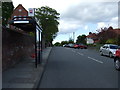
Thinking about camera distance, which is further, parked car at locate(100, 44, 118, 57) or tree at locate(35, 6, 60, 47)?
tree at locate(35, 6, 60, 47)

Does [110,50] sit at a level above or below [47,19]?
below

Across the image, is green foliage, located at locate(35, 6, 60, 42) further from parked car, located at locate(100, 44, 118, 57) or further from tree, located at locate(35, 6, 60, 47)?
parked car, located at locate(100, 44, 118, 57)

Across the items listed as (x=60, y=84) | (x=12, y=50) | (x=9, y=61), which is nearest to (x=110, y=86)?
(x=60, y=84)

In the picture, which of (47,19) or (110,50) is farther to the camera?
(47,19)

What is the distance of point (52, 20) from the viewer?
67.8 meters

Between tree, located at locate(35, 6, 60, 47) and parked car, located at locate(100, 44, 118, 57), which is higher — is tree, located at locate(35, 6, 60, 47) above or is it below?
above

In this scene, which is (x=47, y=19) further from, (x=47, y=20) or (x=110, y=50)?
(x=110, y=50)

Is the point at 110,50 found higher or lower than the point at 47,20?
lower

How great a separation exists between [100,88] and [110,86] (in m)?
0.56

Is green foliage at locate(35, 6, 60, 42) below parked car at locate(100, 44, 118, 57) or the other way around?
the other way around

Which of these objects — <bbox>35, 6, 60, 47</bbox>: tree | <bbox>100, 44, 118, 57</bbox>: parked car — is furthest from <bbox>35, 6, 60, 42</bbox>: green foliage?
<bbox>100, 44, 118, 57</bbox>: parked car

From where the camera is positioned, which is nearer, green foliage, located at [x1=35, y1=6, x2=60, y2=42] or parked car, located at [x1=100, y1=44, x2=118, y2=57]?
parked car, located at [x1=100, y1=44, x2=118, y2=57]

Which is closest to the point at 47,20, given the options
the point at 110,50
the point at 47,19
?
the point at 47,19

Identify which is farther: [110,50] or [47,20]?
[47,20]
